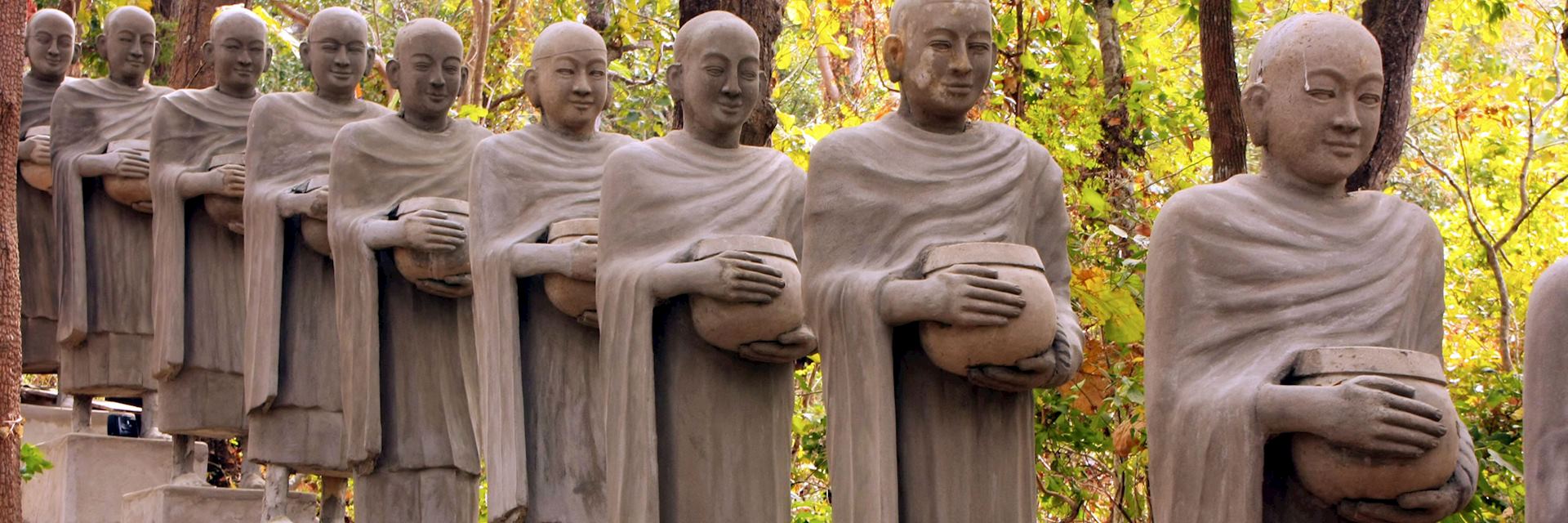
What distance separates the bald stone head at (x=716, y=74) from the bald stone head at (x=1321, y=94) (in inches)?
94.3

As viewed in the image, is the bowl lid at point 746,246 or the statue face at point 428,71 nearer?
the bowl lid at point 746,246

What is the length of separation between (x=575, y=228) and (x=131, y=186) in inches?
195

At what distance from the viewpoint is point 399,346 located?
426 inches

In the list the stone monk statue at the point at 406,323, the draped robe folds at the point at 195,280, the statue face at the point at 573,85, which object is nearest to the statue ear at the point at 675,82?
the statue face at the point at 573,85

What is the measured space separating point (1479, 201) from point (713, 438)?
10.6 meters

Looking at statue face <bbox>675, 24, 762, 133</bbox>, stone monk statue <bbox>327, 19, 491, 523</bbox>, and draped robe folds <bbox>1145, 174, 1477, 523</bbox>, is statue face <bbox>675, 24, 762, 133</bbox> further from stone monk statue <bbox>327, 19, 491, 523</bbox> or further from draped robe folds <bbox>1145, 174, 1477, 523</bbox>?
draped robe folds <bbox>1145, 174, 1477, 523</bbox>

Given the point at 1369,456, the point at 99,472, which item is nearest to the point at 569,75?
the point at 1369,456

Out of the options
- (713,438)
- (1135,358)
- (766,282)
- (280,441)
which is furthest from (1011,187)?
(280,441)

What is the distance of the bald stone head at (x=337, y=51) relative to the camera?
11664 millimetres

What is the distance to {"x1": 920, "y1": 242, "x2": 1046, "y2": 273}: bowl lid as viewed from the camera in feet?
24.8

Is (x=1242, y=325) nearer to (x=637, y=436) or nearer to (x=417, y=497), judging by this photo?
(x=637, y=436)

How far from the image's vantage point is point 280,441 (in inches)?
461

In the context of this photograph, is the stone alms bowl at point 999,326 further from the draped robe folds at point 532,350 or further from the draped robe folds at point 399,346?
the draped robe folds at point 399,346

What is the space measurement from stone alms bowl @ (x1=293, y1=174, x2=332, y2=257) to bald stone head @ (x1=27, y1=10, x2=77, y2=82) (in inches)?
146
